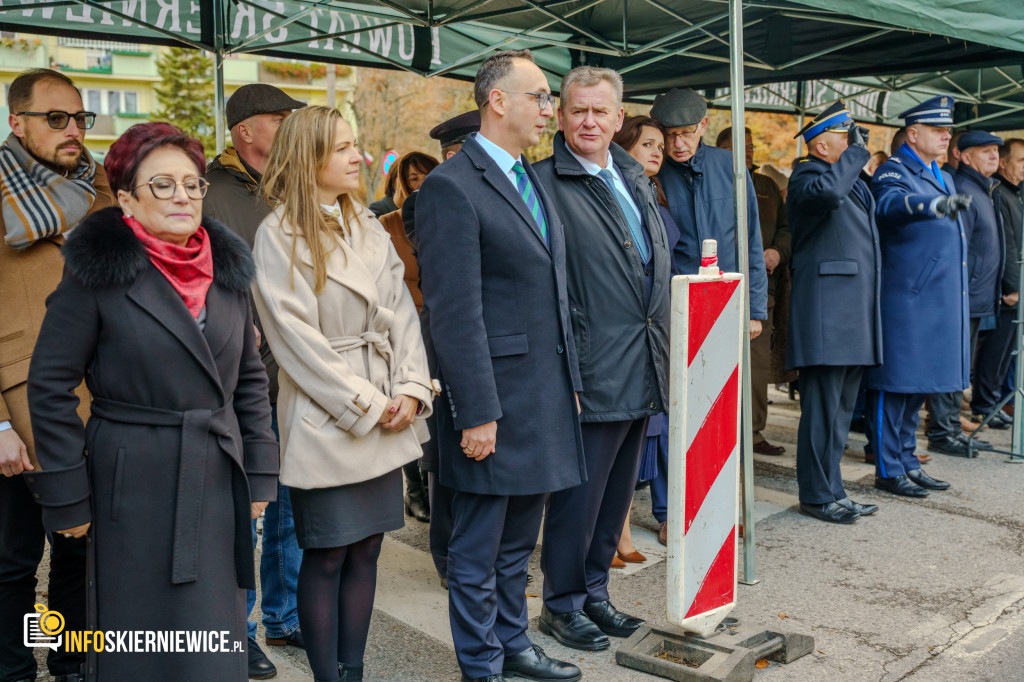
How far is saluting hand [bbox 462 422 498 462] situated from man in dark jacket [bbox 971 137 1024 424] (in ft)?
19.2

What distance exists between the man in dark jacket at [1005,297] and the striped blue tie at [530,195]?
5.56 metres

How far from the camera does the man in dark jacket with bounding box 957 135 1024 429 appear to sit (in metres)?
7.91

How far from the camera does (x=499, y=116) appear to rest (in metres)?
3.37

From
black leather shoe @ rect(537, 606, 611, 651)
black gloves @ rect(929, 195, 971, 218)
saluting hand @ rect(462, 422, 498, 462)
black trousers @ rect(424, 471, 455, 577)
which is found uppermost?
black gloves @ rect(929, 195, 971, 218)

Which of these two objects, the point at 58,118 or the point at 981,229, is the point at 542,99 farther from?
the point at 981,229

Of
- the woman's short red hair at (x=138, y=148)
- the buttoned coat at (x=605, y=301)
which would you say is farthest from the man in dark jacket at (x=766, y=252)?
the woman's short red hair at (x=138, y=148)

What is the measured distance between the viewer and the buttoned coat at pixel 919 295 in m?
5.94

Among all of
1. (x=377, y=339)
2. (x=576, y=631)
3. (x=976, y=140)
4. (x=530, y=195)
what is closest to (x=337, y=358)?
(x=377, y=339)

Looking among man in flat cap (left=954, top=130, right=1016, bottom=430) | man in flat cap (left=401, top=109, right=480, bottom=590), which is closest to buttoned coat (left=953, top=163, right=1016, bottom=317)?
man in flat cap (left=954, top=130, right=1016, bottom=430)

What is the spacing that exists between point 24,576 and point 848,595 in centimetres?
325

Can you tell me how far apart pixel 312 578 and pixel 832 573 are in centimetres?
266

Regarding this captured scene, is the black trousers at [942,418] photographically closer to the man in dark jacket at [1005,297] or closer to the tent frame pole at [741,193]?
the man in dark jacket at [1005,297]

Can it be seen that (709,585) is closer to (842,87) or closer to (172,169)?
(172,169)

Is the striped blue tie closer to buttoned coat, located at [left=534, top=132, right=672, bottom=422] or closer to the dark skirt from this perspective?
buttoned coat, located at [left=534, top=132, right=672, bottom=422]
